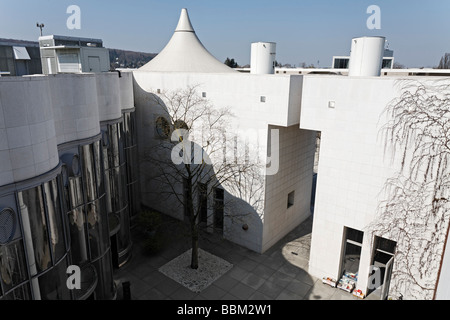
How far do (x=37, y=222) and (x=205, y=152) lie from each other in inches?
387

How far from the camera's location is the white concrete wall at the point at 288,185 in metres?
15.9

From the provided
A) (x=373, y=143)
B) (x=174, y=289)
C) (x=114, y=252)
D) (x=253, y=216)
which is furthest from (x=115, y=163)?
(x=373, y=143)

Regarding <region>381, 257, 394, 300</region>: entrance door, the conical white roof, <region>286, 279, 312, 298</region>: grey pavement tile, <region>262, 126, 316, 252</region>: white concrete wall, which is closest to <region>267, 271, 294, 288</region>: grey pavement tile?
<region>286, 279, 312, 298</region>: grey pavement tile

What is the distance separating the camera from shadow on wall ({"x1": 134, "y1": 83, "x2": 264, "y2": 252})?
16078mm

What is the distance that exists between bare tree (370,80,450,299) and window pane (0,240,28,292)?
461 inches

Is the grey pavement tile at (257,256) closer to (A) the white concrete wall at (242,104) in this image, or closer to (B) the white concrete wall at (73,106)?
(A) the white concrete wall at (242,104)

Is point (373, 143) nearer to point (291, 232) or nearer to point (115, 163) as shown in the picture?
point (291, 232)

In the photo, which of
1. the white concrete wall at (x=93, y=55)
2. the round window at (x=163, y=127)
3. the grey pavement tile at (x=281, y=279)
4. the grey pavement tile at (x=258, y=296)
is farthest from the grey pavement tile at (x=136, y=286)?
the white concrete wall at (x=93, y=55)

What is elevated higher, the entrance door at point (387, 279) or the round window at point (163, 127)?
the round window at point (163, 127)

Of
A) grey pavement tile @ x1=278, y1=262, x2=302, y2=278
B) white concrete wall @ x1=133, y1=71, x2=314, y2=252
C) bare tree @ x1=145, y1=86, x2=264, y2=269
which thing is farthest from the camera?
bare tree @ x1=145, y1=86, x2=264, y2=269

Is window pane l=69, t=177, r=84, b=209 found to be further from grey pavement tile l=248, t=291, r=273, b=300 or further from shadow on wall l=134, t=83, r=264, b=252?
grey pavement tile l=248, t=291, r=273, b=300

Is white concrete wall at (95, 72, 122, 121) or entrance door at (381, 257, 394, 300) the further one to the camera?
white concrete wall at (95, 72, 122, 121)

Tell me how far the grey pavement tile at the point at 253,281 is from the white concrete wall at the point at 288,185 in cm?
221

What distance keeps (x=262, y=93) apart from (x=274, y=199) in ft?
17.9
